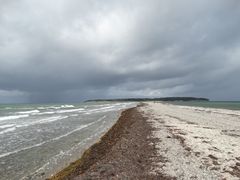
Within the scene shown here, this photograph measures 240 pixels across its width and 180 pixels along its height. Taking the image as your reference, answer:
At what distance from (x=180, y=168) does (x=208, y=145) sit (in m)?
4.97

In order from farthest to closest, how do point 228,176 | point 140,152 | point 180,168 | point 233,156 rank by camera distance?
point 140,152, point 233,156, point 180,168, point 228,176

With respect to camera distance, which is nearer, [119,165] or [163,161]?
[119,165]

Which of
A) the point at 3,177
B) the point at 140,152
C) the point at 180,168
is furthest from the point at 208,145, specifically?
the point at 3,177

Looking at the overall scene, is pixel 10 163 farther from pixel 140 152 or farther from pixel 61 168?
pixel 140 152

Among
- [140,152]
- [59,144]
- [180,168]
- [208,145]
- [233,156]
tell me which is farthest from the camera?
[59,144]

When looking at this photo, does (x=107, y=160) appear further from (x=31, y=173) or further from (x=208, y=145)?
(x=208, y=145)

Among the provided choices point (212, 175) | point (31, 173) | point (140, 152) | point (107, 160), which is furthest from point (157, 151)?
point (31, 173)

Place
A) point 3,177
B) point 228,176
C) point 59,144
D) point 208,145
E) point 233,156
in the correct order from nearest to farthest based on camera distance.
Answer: point 228,176 < point 3,177 < point 233,156 < point 208,145 < point 59,144

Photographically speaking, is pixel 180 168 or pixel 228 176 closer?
pixel 228 176

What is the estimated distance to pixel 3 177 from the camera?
36.0 feet

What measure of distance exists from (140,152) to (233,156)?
4107 millimetres

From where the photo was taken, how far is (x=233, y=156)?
11852 mm

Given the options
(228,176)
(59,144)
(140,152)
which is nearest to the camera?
(228,176)

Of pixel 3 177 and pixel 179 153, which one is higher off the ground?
pixel 179 153
